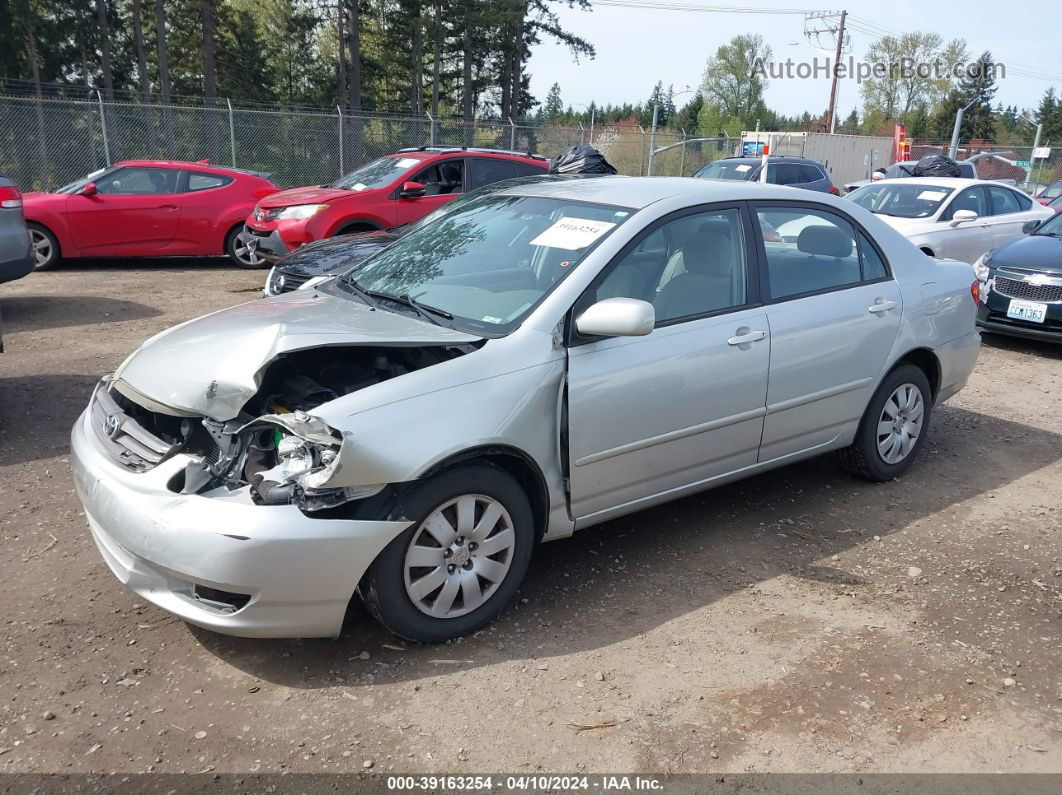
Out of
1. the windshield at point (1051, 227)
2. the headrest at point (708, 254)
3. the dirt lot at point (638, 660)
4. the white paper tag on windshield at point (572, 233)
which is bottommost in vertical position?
the dirt lot at point (638, 660)

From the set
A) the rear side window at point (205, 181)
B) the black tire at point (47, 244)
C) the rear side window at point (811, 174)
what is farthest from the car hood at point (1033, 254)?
the black tire at point (47, 244)

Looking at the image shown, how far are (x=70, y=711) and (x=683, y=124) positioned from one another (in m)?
92.4

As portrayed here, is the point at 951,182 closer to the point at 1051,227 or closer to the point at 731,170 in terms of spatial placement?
the point at 1051,227

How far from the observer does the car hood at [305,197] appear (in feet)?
34.2

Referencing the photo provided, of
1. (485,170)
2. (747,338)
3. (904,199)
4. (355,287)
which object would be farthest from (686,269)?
(904,199)

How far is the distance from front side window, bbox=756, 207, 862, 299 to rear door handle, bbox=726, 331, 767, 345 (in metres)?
0.26

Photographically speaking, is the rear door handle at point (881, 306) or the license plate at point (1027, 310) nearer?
the rear door handle at point (881, 306)

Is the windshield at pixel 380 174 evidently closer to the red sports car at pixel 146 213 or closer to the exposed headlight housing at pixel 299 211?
the exposed headlight housing at pixel 299 211

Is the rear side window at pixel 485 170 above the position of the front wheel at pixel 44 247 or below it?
above

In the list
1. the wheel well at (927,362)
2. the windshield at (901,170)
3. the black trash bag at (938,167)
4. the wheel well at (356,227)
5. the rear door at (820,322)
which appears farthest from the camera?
the windshield at (901,170)

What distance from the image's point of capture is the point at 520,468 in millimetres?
3447

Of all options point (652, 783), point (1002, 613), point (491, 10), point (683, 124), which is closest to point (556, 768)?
point (652, 783)

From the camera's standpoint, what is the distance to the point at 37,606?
350cm

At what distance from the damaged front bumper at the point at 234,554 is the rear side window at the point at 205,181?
961 cm
